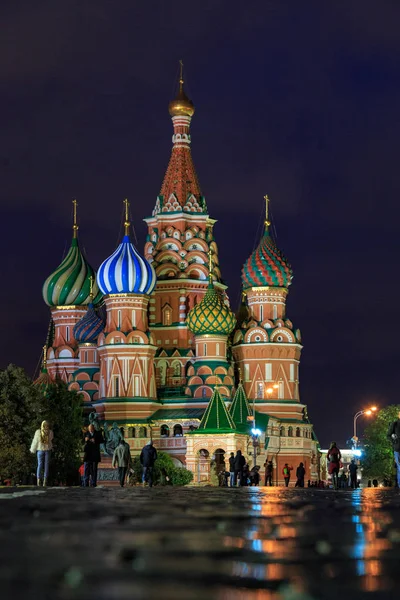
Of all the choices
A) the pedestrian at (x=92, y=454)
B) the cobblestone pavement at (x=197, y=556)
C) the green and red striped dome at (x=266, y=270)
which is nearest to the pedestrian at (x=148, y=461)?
the pedestrian at (x=92, y=454)

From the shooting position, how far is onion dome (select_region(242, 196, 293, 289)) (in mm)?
76625

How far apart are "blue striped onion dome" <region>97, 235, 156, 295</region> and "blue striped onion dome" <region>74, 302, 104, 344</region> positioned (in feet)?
10.8

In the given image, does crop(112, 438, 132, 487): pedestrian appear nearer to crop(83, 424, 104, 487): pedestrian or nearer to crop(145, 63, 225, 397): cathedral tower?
crop(83, 424, 104, 487): pedestrian

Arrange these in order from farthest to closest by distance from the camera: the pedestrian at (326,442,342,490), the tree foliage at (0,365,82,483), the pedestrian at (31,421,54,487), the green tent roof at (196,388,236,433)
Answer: the green tent roof at (196,388,236,433) → the tree foliage at (0,365,82,483) → the pedestrian at (326,442,342,490) → the pedestrian at (31,421,54,487)

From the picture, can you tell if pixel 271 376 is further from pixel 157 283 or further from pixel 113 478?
pixel 113 478

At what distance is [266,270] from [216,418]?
40.7 feet

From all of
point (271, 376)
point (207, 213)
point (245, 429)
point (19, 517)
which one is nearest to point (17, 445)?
point (245, 429)

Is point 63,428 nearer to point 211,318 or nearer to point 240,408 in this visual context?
point 240,408

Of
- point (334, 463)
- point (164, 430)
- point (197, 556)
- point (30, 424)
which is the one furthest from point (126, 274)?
point (197, 556)

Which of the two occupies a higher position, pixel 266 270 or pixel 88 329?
pixel 266 270

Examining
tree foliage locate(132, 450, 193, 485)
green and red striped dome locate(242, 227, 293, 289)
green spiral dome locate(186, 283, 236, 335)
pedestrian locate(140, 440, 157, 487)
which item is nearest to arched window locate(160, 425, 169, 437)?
tree foliage locate(132, 450, 193, 485)

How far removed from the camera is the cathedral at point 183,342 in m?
71.4

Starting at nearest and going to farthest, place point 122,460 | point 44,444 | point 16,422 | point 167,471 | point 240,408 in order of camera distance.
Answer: point 44,444 → point 122,460 → point 16,422 → point 167,471 → point 240,408

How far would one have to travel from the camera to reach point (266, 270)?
76.8 m
